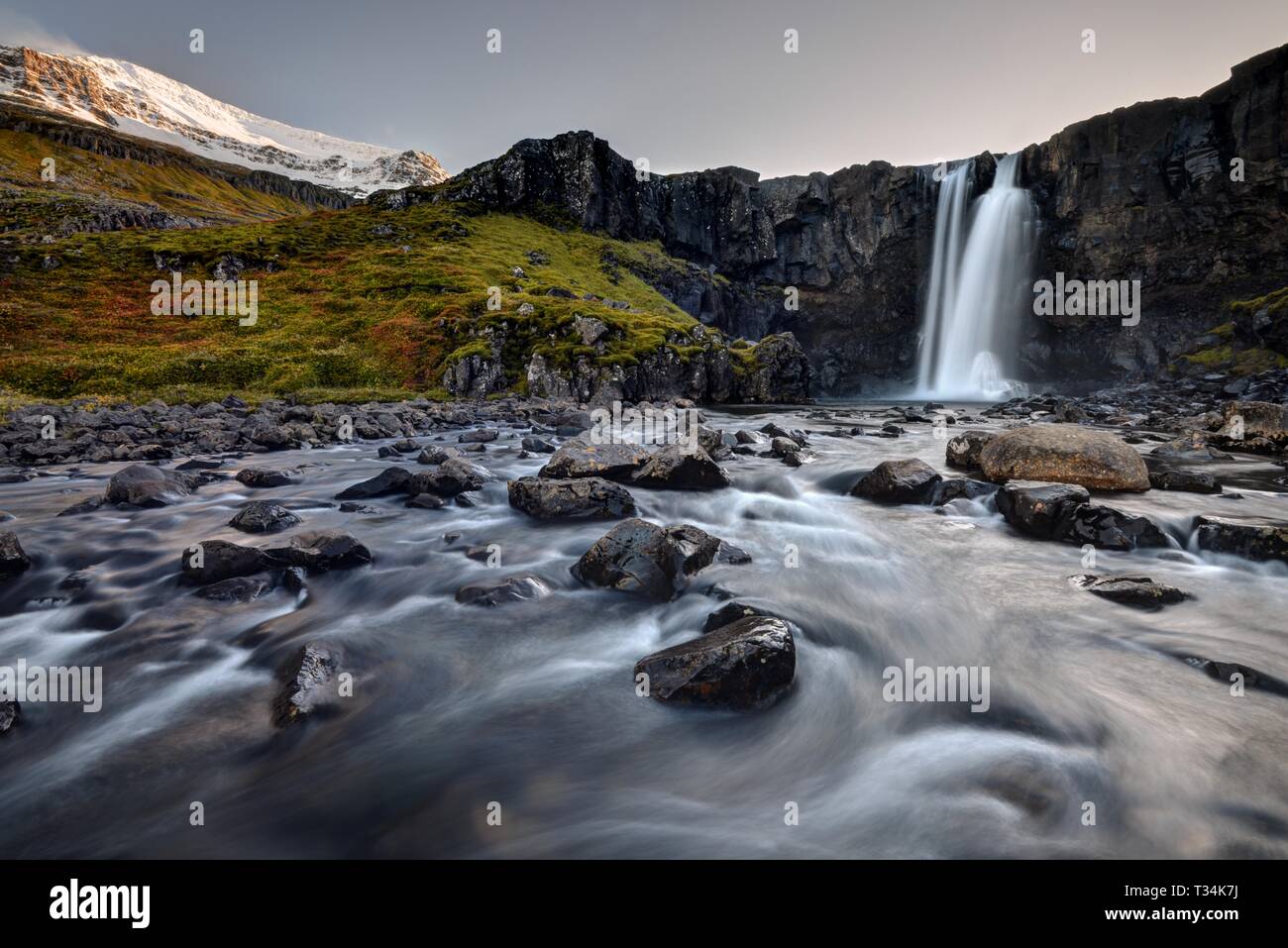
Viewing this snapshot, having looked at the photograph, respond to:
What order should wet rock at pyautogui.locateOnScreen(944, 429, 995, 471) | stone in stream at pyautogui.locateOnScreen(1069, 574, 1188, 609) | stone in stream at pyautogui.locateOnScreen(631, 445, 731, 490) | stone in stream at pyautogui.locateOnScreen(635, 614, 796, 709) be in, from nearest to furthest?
stone in stream at pyautogui.locateOnScreen(635, 614, 796, 709)
stone in stream at pyautogui.locateOnScreen(1069, 574, 1188, 609)
stone in stream at pyautogui.locateOnScreen(631, 445, 731, 490)
wet rock at pyautogui.locateOnScreen(944, 429, 995, 471)

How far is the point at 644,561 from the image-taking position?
6562mm

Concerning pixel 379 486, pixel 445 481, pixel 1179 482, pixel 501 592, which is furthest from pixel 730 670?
pixel 1179 482

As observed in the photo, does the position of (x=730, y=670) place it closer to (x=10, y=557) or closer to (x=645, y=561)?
(x=645, y=561)

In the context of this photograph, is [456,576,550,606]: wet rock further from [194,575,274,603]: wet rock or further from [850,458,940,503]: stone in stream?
[850,458,940,503]: stone in stream

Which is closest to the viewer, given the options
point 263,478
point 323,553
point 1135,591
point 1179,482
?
point 1135,591

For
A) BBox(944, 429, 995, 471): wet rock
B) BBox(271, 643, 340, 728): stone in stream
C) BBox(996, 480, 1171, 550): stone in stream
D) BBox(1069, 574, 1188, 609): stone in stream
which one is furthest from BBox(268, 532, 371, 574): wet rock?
BBox(944, 429, 995, 471): wet rock

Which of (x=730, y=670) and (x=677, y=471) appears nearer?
(x=730, y=670)

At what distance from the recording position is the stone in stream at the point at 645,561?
6.44 m

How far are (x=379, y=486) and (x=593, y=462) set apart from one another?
13.8 feet

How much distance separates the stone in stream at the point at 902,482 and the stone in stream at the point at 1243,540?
3673mm

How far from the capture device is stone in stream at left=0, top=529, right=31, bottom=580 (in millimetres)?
6520

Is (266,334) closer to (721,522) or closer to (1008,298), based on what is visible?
(721,522)

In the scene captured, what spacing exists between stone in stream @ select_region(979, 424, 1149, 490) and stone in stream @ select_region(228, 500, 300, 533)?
13.0 meters

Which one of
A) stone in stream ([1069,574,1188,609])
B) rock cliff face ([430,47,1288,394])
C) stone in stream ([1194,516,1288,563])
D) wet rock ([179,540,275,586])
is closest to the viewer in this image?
stone in stream ([1069,574,1188,609])
